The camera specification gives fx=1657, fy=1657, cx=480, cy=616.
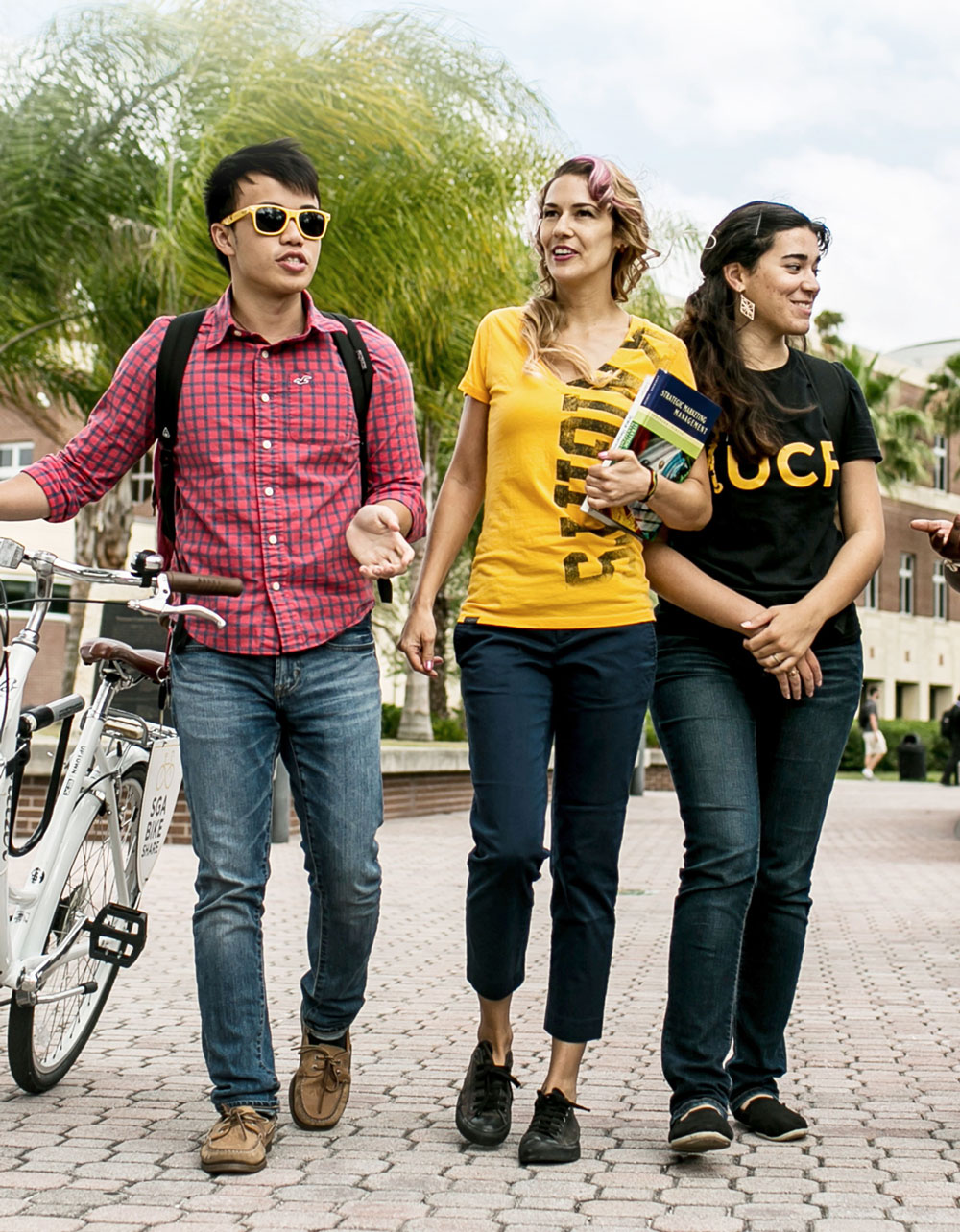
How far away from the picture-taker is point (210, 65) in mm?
16578

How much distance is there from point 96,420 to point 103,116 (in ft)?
44.4

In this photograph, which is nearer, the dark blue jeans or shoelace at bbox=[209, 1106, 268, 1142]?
shoelace at bbox=[209, 1106, 268, 1142]

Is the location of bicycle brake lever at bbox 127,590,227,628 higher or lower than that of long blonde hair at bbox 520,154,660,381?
lower

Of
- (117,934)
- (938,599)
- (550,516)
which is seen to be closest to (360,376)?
(550,516)

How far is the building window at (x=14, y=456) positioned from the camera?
43906 millimetres

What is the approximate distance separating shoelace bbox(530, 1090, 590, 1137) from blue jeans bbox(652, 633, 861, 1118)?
0.79 ft

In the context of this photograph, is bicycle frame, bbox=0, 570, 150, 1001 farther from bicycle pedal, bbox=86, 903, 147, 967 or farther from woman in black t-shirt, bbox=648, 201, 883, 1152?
woman in black t-shirt, bbox=648, 201, 883, 1152

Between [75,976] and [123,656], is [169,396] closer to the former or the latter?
[123,656]

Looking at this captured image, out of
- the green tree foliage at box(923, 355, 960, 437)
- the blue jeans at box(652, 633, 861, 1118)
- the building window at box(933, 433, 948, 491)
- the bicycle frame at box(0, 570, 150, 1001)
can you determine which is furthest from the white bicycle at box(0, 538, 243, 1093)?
the building window at box(933, 433, 948, 491)

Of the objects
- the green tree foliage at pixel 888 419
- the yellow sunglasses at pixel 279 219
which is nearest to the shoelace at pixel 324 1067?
the yellow sunglasses at pixel 279 219

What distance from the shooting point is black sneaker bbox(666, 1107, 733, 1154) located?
353 centimetres

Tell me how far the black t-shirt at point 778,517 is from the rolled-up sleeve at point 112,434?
1281 mm

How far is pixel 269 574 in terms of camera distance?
3.73m

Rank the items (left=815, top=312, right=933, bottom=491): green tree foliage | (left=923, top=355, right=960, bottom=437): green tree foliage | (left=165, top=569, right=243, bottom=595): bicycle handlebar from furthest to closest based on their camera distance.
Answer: (left=923, top=355, right=960, bottom=437): green tree foliage → (left=815, top=312, right=933, bottom=491): green tree foliage → (left=165, top=569, right=243, bottom=595): bicycle handlebar
